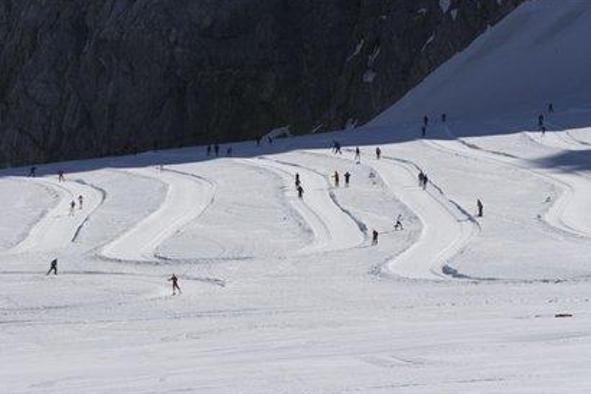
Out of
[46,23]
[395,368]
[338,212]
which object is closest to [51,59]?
[46,23]

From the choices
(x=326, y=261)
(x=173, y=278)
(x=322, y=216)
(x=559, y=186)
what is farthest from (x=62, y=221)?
(x=559, y=186)

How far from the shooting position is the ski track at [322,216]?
43438 mm

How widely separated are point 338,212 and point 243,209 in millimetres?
4524

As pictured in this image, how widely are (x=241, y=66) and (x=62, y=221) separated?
43201 millimetres

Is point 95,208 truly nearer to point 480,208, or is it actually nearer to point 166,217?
point 166,217

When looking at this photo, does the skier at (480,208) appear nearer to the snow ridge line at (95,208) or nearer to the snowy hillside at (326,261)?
the snowy hillside at (326,261)

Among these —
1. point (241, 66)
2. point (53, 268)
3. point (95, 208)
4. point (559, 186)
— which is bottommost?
point (53, 268)

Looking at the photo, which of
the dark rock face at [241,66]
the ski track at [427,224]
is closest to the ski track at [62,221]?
the ski track at [427,224]

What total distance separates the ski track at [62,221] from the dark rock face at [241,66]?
26823 mm

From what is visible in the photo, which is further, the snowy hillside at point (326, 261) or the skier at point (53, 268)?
the skier at point (53, 268)

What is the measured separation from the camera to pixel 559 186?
5338cm

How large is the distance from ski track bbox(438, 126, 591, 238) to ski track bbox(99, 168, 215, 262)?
14.3m

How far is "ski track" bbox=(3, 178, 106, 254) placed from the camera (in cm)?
4616

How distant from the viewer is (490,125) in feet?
245
